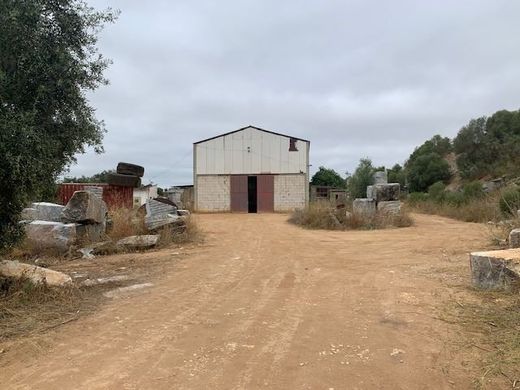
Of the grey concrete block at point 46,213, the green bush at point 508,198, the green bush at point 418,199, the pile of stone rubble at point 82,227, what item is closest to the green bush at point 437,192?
the green bush at point 418,199

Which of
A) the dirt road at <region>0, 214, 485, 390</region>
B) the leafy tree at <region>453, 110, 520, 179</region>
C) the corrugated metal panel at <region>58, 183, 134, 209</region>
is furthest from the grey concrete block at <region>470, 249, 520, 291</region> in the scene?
the leafy tree at <region>453, 110, 520, 179</region>

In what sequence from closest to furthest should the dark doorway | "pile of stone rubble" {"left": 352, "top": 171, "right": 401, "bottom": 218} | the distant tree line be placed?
1. "pile of stone rubble" {"left": 352, "top": 171, "right": 401, "bottom": 218}
2. the dark doorway
3. the distant tree line

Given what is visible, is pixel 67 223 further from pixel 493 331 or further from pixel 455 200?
pixel 455 200

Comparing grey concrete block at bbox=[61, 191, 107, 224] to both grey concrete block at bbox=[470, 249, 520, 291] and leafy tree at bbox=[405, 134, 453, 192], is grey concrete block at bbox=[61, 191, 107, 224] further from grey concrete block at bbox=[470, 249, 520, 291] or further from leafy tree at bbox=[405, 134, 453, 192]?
leafy tree at bbox=[405, 134, 453, 192]

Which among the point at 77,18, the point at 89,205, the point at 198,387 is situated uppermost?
the point at 77,18

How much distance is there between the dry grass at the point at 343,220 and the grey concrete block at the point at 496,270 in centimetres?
1194

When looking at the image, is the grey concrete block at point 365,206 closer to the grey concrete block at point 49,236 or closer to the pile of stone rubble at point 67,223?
the pile of stone rubble at point 67,223

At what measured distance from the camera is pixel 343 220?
1998 cm

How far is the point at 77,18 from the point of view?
289 inches

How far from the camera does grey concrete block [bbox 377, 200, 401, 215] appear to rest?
2147cm

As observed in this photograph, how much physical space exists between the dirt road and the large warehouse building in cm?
2537

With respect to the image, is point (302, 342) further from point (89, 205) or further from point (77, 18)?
point (89, 205)

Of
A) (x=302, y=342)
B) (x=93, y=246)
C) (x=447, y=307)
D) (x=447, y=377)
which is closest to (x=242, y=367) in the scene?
(x=302, y=342)

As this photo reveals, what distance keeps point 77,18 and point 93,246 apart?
6.60m
